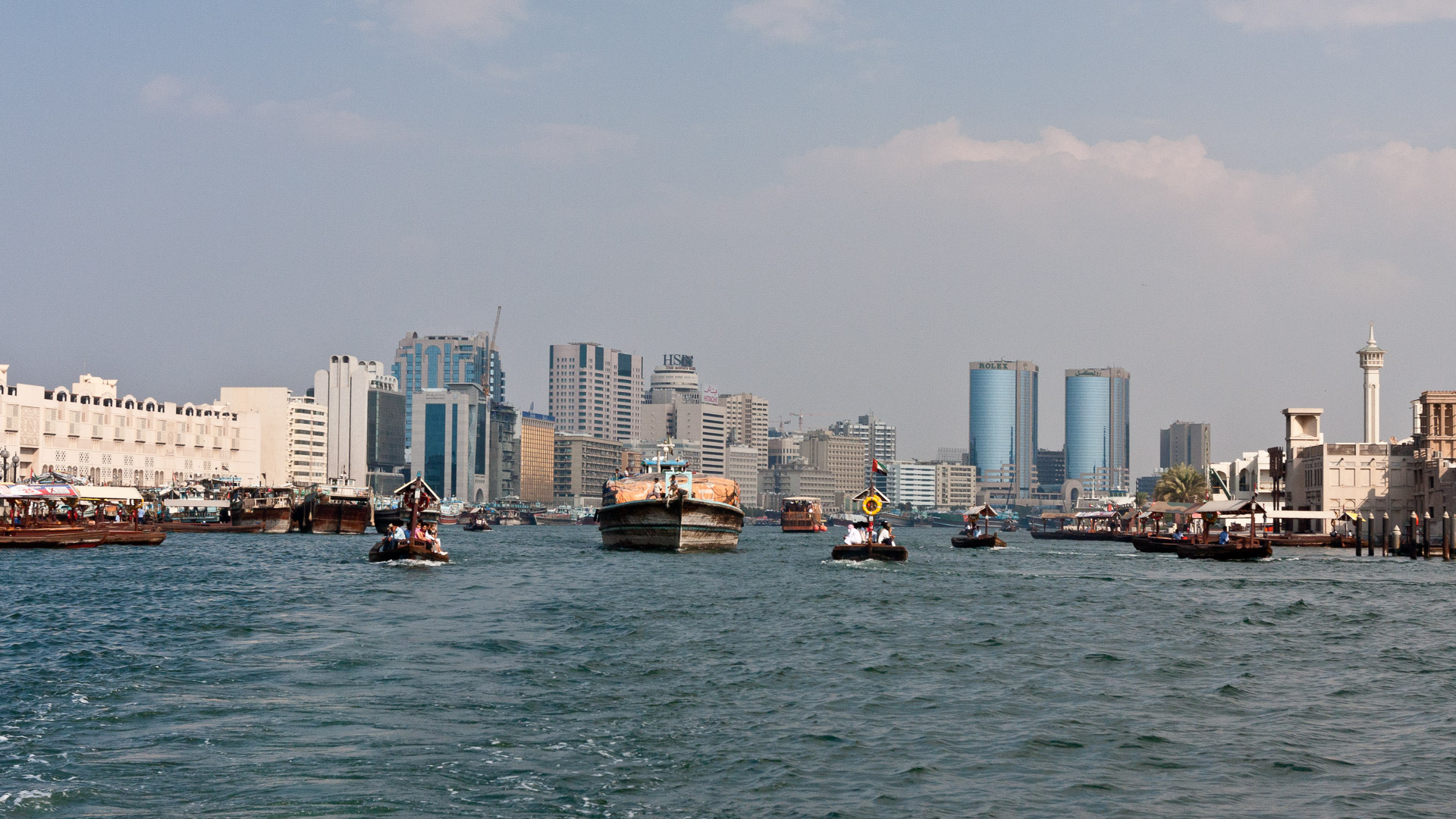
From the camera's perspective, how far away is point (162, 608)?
42938 millimetres

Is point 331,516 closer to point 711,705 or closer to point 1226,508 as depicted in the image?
point 1226,508

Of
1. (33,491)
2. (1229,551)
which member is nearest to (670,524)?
(1229,551)

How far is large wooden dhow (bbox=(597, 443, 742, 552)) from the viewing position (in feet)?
266

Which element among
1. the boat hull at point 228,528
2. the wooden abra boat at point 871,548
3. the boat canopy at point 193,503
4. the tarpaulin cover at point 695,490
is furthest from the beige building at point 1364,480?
the boat canopy at point 193,503

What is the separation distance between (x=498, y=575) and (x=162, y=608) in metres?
21.7

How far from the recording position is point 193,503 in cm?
16725

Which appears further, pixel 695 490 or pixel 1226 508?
pixel 1226 508

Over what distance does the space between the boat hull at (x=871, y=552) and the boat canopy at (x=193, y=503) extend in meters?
111

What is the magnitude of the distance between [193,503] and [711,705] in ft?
514

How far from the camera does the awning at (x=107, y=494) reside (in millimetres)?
104938

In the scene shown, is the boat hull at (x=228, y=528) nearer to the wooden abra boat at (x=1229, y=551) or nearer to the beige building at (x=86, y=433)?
the beige building at (x=86, y=433)

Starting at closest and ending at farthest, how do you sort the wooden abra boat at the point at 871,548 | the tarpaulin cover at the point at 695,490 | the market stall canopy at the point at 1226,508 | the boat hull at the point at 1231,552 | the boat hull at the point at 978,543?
1. the wooden abra boat at the point at 871,548
2. the boat hull at the point at 1231,552
3. the tarpaulin cover at the point at 695,490
4. the market stall canopy at the point at 1226,508
5. the boat hull at the point at 978,543

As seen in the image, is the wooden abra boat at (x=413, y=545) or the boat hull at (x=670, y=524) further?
the boat hull at (x=670, y=524)

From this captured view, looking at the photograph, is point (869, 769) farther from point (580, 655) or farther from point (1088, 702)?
point (580, 655)
